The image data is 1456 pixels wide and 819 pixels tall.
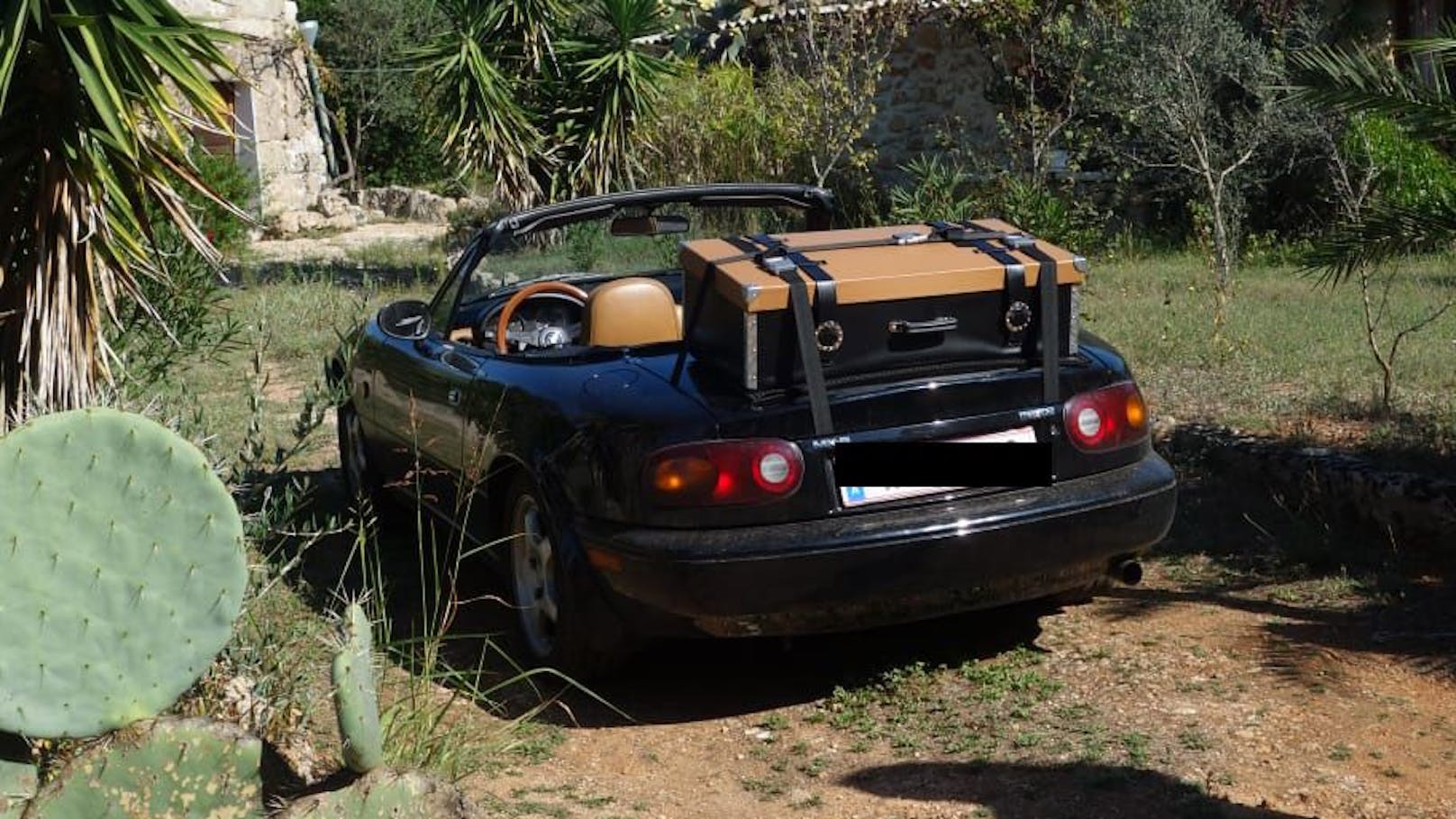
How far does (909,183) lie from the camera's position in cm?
1934

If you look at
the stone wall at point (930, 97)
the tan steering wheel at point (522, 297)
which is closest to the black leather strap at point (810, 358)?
the tan steering wheel at point (522, 297)

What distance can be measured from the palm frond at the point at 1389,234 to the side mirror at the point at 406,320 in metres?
3.62

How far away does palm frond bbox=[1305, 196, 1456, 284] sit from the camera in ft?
23.7

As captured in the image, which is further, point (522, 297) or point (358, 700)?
point (522, 297)

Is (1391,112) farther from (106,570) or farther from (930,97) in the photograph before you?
(930,97)

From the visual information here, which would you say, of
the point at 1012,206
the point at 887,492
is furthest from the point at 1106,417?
the point at 1012,206

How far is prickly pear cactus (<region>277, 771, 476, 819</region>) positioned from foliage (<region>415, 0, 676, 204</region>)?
1298cm

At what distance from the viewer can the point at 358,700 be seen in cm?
394

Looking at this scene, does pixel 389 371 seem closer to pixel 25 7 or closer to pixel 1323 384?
pixel 25 7

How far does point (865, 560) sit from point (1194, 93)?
30.8 ft

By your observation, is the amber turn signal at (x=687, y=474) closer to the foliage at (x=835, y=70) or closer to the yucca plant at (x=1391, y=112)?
the yucca plant at (x=1391, y=112)

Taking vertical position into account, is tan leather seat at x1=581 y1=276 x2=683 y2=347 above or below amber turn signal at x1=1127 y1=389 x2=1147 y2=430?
above

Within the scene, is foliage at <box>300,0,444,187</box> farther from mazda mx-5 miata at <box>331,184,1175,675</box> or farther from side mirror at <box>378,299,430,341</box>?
mazda mx-5 miata at <box>331,184,1175,675</box>

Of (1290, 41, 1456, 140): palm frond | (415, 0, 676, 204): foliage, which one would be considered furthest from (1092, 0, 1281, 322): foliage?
(1290, 41, 1456, 140): palm frond
